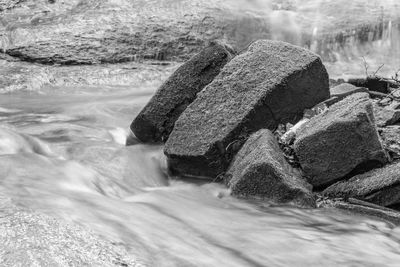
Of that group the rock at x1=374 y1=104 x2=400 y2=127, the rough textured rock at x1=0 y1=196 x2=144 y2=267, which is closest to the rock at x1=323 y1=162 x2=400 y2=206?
the rock at x1=374 y1=104 x2=400 y2=127

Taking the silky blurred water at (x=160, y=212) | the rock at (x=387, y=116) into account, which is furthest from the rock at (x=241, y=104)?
the rock at (x=387, y=116)

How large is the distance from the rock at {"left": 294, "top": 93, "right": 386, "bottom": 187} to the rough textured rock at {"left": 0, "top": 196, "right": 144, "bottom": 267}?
2.37 m

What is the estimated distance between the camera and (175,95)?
6090 mm

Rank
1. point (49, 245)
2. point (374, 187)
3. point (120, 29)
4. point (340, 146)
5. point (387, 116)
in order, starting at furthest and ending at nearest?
point (120, 29) < point (387, 116) < point (340, 146) < point (374, 187) < point (49, 245)

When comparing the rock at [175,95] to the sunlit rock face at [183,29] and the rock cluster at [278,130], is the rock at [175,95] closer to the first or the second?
the rock cluster at [278,130]

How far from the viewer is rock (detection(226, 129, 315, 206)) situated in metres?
4.74

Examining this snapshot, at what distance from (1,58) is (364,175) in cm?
742

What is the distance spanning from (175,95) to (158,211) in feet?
5.91

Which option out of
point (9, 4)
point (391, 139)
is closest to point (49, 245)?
point (391, 139)

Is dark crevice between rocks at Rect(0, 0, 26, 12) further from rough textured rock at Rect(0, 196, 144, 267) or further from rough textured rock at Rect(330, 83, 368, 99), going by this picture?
rough textured rock at Rect(0, 196, 144, 267)

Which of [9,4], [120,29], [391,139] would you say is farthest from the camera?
[9,4]

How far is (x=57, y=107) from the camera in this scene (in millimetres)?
8414

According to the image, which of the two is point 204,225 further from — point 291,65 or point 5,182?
point 291,65

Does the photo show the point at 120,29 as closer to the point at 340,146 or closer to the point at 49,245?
the point at 340,146
